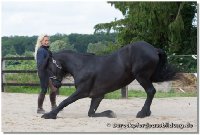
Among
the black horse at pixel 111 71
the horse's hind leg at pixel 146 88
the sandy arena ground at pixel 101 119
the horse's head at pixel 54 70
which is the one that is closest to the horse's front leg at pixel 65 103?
the black horse at pixel 111 71

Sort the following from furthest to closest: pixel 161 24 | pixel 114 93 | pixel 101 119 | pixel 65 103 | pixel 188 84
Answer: pixel 161 24 < pixel 188 84 < pixel 114 93 < pixel 65 103 < pixel 101 119

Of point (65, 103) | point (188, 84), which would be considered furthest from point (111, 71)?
point (188, 84)

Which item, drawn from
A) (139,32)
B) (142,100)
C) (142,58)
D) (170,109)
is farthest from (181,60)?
(139,32)

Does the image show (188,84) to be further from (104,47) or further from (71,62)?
(104,47)

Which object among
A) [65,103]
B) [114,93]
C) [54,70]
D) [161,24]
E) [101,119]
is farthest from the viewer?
[161,24]

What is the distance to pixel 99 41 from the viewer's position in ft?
82.7

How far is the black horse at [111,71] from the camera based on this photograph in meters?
8.59

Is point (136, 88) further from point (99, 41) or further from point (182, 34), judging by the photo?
point (99, 41)

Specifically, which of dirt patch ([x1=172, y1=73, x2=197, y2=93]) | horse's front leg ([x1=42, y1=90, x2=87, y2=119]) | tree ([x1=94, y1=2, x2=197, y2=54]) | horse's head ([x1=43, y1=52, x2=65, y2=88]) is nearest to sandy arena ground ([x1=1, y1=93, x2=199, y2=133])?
horse's front leg ([x1=42, y1=90, x2=87, y2=119])

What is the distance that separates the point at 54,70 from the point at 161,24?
45.5ft

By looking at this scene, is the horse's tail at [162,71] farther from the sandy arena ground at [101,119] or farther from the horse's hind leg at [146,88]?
the sandy arena ground at [101,119]

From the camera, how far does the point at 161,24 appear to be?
22078 millimetres

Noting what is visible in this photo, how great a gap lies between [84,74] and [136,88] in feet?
23.5

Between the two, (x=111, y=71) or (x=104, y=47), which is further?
(x=104, y=47)
